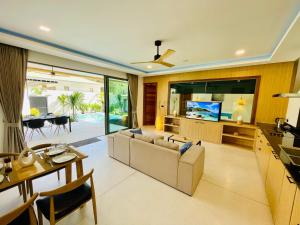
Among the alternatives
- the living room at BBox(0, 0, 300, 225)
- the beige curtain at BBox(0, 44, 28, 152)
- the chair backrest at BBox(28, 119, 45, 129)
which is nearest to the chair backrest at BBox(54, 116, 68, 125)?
the chair backrest at BBox(28, 119, 45, 129)

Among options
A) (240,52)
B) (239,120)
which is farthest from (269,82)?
(240,52)

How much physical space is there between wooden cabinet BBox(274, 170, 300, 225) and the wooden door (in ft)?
18.3

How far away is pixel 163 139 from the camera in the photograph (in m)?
3.03

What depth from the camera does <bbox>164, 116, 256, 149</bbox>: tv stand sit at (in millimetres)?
4184

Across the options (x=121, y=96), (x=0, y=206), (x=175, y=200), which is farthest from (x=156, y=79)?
(x=0, y=206)

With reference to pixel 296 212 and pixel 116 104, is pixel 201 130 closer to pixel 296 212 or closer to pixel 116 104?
pixel 116 104

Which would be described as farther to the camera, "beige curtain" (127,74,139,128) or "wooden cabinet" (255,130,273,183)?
"beige curtain" (127,74,139,128)

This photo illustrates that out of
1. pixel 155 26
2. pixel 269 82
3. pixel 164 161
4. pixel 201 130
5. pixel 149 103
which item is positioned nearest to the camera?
pixel 155 26

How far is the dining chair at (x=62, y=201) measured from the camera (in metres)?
1.19

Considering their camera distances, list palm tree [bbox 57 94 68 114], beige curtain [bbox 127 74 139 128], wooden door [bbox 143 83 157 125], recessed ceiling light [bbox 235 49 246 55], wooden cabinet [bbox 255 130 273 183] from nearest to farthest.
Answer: wooden cabinet [bbox 255 130 273 183] → recessed ceiling light [bbox 235 49 246 55] → beige curtain [bbox 127 74 139 128] → palm tree [bbox 57 94 68 114] → wooden door [bbox 143 83 157 125]

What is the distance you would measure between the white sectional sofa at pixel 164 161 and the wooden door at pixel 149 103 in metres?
3.83

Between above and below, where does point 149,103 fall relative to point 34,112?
above

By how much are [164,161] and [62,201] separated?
1.48 metres

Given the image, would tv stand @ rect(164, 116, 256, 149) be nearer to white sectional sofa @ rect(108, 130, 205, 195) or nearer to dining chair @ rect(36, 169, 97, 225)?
white sectional sofa @ rect(108, 130, 205, 195)
